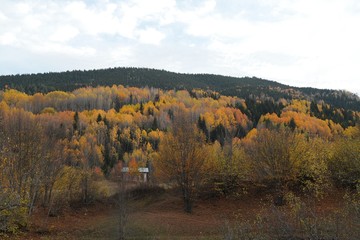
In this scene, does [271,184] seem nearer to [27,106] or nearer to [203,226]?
[203,226]

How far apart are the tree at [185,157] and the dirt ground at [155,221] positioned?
2.79 m

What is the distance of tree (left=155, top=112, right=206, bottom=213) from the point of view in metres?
32.7

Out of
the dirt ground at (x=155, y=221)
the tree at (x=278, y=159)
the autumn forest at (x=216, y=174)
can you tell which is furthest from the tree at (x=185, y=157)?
the tree at (x=278, y=159)

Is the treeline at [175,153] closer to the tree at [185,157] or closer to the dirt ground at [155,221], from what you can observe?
the tree at [185,157]

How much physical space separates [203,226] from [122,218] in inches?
264

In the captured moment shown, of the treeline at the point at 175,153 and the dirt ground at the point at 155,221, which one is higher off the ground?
the treeline at the point at 175,153

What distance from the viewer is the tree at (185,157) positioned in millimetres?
32688

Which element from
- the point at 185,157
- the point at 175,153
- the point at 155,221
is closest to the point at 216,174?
the point at 185,157

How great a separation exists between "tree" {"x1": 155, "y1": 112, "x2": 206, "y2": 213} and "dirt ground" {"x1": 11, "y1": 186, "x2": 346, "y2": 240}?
279cm

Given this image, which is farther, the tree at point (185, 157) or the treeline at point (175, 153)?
the tree at point (185, 157)

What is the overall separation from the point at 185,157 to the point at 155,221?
7.91 m

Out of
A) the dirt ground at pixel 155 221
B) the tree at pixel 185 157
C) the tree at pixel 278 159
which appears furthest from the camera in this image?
the tree at pixel 185 157

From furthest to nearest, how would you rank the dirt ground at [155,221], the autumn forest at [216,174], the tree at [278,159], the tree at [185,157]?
the tree at [185,157]
the tree at [278,159]
the dirt ground at [155,221]
the autumn forest at [216,174]

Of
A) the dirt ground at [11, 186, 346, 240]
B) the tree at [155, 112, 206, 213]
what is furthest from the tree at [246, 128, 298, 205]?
the tree at [155, 112, 206, 213]
